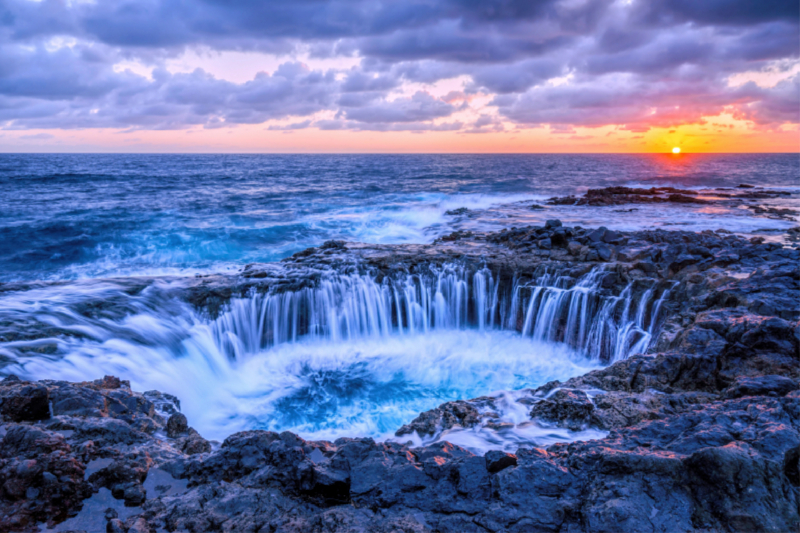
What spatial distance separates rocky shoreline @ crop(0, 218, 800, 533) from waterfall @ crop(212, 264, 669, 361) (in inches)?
158

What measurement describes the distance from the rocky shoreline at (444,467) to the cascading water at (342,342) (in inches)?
79.8

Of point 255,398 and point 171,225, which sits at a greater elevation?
point 171,225

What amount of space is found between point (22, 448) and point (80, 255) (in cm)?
1982

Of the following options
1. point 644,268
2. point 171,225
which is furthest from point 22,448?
point 171,225

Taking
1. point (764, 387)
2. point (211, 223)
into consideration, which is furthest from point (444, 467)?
point (211, 223)

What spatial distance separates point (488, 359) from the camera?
10297mm

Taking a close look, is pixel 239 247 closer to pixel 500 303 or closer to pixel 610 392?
pixel 500 303

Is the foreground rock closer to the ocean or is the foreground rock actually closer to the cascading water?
the ocean

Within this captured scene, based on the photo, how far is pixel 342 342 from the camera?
1127 centimetres

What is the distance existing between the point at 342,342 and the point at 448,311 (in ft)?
10.3

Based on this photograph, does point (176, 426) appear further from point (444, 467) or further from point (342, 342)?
point (342, 342)

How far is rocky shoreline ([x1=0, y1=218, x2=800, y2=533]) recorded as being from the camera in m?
3.22

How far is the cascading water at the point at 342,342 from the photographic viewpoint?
7988mm

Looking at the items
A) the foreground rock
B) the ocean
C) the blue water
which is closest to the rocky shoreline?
the foreground rock
